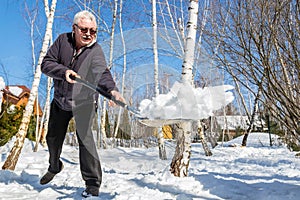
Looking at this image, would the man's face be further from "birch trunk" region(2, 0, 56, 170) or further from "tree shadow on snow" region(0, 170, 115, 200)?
"birch trunk" region(2, 0, 56, 170)

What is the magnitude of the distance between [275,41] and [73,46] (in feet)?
7.21

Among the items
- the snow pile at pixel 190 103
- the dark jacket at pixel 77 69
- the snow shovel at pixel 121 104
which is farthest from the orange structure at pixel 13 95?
the snow pile at pixel 190 103

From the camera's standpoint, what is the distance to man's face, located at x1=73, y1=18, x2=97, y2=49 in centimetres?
238

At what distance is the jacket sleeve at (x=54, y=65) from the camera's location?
7.48ft

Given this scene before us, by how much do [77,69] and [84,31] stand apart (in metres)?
0.31

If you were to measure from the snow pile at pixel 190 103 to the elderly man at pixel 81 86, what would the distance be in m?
0.29

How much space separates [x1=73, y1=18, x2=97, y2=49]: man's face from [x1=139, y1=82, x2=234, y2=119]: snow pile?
713mm

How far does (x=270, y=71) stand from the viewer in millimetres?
3318

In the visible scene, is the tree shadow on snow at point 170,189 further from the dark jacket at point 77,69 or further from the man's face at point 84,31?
the man's face at point 84,31

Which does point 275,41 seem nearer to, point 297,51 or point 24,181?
A: point 297,51

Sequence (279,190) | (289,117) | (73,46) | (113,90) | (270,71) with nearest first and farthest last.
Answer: (113,90) < (73,46) < (279,190) < (270,71) < (289,117)

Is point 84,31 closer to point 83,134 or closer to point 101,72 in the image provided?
point 101,72

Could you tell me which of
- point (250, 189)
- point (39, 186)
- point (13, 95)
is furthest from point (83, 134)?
point (13, 95)

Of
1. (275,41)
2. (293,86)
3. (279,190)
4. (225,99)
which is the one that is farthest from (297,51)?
(225,99)
